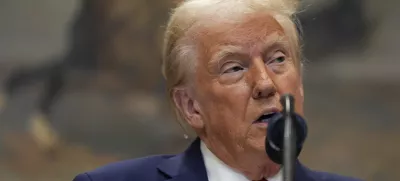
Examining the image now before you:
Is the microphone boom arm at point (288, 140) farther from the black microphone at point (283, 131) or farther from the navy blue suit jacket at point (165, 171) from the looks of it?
the navy blue suit jacket at point (165, 171)

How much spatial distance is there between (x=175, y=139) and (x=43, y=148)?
45cm

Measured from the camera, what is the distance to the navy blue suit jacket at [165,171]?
1660 millimetres

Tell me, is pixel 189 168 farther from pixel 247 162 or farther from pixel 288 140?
pixel 288 140

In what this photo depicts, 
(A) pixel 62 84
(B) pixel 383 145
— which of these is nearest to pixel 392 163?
(B) pixel 383 145

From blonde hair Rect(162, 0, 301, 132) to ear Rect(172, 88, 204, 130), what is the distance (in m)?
0.02

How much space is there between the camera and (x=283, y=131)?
112cm

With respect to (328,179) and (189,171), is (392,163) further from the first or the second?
(189,171)

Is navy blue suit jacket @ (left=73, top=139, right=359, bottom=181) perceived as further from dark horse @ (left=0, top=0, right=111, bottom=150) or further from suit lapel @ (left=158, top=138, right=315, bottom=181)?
dark horse @ (left=0, top=0, right=111, bottom=150)

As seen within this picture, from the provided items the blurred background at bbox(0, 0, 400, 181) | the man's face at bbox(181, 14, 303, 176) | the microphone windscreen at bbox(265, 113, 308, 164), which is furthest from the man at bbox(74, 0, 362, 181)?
the blurred background at bbox(0, 0, 400, 181)

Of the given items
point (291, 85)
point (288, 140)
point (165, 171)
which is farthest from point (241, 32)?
point (288, 140)

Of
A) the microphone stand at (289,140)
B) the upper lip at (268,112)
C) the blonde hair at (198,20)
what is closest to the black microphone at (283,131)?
the microphone stand at (289,140)

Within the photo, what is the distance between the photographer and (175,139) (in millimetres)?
2500

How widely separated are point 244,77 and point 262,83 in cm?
6

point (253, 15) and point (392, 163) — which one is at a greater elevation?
point (253, 15)
